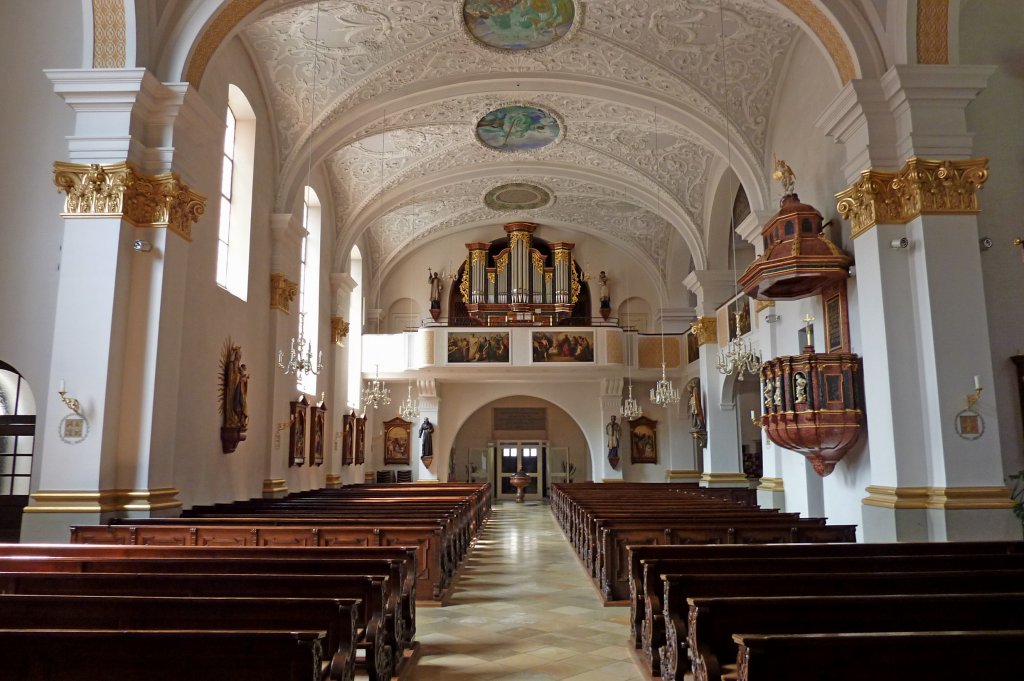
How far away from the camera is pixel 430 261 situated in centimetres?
2206

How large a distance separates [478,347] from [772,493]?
32.6 ft

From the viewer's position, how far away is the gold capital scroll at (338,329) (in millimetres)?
16391

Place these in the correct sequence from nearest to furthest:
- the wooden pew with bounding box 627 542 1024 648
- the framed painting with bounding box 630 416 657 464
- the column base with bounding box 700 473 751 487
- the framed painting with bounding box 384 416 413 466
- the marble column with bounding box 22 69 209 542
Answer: the wooden pew with bounding box 627 542 1024 648 < the marble column with bounding box 22 69 209 542 < the column base with bounding box 700 473 751 487 < the framed painting with bounding box 630 416 657 464 < the framed painting with bounding box 384 416 413 466

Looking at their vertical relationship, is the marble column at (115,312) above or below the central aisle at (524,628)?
above

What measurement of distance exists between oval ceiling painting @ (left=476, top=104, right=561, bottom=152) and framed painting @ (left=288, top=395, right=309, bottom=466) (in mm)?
6288

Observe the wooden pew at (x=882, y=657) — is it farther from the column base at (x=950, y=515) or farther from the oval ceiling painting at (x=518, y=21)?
the oval ceiling painting at (x=518, y=21)

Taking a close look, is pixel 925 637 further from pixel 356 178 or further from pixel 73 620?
pixel 356 178

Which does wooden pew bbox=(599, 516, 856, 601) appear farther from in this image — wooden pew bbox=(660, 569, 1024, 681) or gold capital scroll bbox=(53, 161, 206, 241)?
gold capital scroll bbox=(53, 161, 206, 241)

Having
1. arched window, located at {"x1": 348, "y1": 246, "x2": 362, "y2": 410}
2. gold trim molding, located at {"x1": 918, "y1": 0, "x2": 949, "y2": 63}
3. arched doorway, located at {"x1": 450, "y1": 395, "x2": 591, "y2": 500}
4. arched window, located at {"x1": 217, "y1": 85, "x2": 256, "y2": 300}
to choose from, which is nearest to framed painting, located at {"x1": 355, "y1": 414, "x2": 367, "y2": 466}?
arched window, located at {"x1": 348, "y1": 246, "x2": 362, "y2": 410}

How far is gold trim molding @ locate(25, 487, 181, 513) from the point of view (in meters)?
7.18

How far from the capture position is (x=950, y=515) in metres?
6.89

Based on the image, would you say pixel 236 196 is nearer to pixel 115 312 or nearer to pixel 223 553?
pixel 115 312

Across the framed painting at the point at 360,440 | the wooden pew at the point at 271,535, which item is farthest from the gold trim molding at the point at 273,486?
the framed painting at the point at 360,440

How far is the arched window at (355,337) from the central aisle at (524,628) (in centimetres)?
1030
